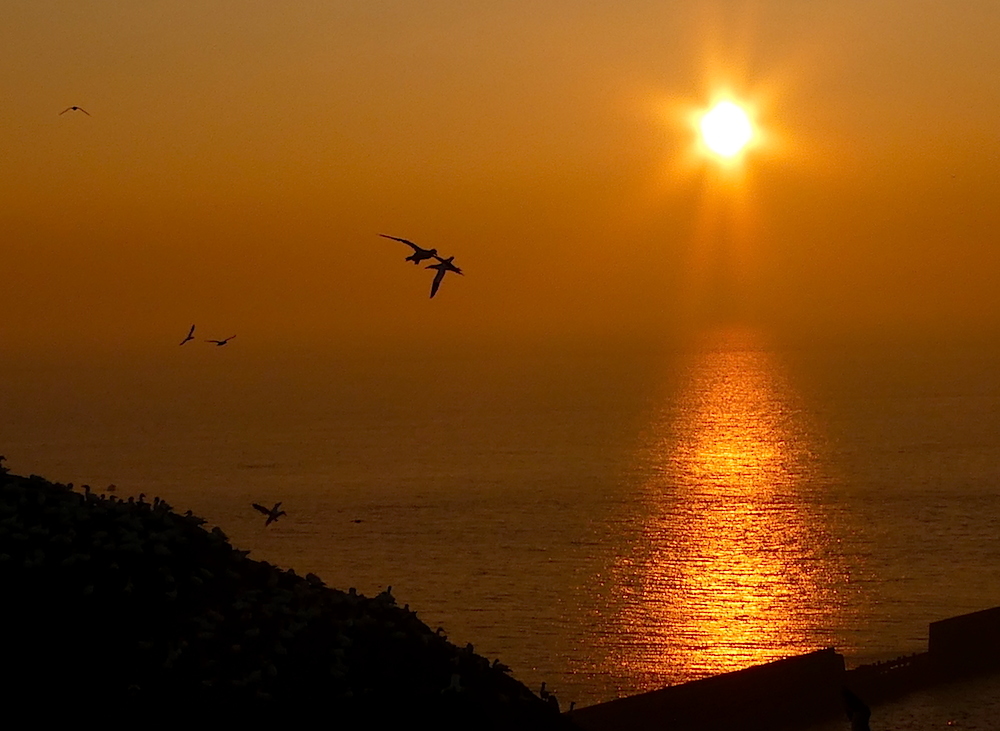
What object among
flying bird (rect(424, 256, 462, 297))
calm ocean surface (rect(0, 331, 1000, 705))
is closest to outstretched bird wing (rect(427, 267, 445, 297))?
flying bird (rect(424, 256, 462, 297))

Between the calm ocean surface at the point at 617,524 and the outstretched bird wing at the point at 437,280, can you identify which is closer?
the outstretched bird wing at the point at 437,280

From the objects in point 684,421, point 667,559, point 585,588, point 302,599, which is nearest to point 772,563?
point 667,559

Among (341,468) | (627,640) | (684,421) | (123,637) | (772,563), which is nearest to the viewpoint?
(123,637)

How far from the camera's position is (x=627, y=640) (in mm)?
66188

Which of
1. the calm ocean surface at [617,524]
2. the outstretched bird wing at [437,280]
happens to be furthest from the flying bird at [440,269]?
the calm ocean surface at [617,524]

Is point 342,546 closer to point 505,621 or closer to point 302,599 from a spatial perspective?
point 505,621

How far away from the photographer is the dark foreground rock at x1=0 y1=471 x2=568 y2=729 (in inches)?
540

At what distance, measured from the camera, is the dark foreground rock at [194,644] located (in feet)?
45.0

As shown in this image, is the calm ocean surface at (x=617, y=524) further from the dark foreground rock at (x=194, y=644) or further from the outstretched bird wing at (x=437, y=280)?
the dark foreground rock at (x=194, y=644)

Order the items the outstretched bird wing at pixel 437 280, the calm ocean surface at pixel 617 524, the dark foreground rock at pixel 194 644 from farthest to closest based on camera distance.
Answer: the calm ocean surface at pixel 617 524
the outstretched bird wing at pixel 437 280
the dark foreground rock at pixel 194 644

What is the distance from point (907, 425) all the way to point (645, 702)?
148742 mm

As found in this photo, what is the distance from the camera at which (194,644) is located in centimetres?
1396

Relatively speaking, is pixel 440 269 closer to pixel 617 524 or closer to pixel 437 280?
pixel 437 280

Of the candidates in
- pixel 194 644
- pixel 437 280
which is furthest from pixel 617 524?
pixel 194 644
